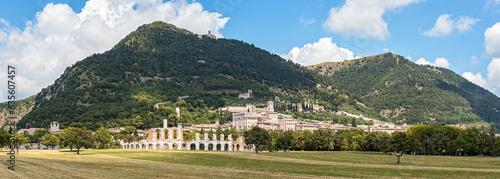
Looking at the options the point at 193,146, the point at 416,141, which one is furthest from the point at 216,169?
the point at 193,146

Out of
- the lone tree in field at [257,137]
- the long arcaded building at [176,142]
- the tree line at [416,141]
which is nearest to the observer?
the tree line at [416,141]

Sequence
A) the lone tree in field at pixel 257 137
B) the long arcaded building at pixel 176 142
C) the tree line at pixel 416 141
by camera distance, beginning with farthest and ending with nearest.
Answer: the long arcaded building at pixel 176 142 < the lone tree in field at pixel 257 137 < the tree line at pixel 416 141

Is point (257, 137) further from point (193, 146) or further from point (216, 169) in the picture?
point (216, 169)

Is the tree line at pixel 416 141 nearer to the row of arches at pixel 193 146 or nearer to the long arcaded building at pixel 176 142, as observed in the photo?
the row of arches at pixel 193 146

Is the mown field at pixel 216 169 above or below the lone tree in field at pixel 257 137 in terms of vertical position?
below

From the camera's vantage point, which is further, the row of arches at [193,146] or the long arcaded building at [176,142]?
the long arcaded building at [176,142]

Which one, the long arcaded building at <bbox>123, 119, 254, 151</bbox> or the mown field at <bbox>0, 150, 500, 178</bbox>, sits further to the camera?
the long arcaded building at <bbox>123, 119, 254, 151</bbox>

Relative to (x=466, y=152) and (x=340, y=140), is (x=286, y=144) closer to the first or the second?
(x=340, y=140)

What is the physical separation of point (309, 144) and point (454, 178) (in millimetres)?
93570

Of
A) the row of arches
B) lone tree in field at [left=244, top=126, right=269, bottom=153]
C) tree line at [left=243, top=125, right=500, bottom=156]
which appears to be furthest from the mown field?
the row of arches

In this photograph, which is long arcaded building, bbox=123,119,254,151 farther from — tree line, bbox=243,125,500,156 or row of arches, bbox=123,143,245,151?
tree line, bbox=243,125,500,156

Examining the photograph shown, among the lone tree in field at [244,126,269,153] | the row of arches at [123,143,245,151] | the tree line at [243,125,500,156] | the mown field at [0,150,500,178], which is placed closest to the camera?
the mown field at [0,150,500,178]

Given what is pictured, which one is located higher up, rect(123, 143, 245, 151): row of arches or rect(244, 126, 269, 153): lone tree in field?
rect(244, 126, 269, 153): lone tree in field

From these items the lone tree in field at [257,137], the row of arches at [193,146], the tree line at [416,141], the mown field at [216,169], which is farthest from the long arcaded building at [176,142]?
the mown field at [216,169]
